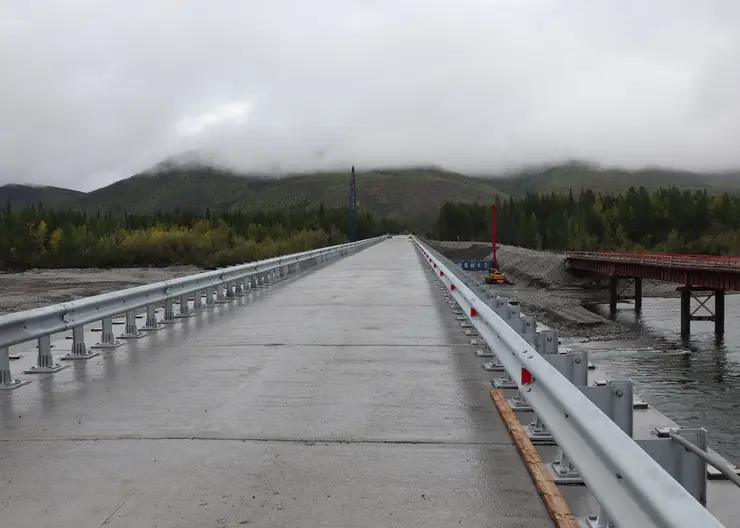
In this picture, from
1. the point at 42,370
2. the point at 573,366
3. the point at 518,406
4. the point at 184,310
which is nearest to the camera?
the point at 573,366

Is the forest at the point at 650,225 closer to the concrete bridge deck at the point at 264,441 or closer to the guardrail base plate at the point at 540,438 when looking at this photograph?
the concrete bridge deck at the point at 264,441

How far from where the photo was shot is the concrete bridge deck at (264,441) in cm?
487

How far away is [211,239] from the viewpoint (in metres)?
130

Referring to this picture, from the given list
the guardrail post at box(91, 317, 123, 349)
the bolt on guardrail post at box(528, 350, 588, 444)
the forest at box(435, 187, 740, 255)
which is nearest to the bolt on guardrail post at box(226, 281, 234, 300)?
the guardrail post at box(91, 317, 123, 349)

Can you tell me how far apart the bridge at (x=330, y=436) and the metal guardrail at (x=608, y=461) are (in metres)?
0.01

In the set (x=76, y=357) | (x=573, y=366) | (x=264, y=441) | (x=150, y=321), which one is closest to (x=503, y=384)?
(x=573, y=366)

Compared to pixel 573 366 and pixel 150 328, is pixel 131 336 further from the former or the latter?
pixel 573 366

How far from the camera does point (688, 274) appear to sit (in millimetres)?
59625

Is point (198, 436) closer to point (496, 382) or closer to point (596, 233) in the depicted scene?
point (496, 382)

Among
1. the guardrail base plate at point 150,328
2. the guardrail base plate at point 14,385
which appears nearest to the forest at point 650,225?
the guardrail base plate at point 150,328

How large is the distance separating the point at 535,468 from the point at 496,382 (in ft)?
10.6

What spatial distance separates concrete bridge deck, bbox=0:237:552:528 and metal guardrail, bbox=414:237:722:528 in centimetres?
50

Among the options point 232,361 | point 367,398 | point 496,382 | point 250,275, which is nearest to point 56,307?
point 232,361

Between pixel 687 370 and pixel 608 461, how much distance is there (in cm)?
3542
